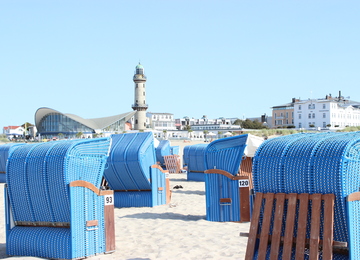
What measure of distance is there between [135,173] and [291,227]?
20.2 ft

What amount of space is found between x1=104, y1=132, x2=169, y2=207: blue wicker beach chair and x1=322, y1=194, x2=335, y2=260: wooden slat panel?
20.3ft

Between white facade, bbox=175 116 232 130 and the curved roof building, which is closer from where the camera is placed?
the curved roof building

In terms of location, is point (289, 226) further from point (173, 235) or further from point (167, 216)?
point (167, 216)

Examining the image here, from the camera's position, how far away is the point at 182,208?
9.68m

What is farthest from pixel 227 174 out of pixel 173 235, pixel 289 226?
pixel 289 226

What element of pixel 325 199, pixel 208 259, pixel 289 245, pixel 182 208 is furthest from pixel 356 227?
pixel 182 208

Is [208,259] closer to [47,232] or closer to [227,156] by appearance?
[47,232]

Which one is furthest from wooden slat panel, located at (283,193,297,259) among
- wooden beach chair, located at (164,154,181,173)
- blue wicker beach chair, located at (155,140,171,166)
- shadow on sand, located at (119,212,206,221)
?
wooden beach chair, located at (164,154,181,173)

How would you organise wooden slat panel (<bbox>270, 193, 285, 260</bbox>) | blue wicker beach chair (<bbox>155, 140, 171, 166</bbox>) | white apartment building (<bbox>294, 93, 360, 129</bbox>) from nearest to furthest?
wooden slat panel (<bbox>270, 193, 285, 260</bbox>), blue wicker beach chair (<bbox>155, 140, 171, 166</bbox>), white apartment building (<bbox>294, 93, 360, 129</bbox>)

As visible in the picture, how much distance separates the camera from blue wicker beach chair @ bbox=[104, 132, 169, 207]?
31.2 feet

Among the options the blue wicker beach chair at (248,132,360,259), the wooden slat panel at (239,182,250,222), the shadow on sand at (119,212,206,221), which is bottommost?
the shadow on sand at (119,212,206,221)

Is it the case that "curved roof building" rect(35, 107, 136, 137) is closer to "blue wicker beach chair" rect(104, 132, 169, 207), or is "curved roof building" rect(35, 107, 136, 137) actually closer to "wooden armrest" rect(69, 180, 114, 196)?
"blue wicker beach chair" rect(104, 132, 169, 207)

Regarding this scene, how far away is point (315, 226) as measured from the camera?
3654 mm

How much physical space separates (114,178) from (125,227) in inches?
104
